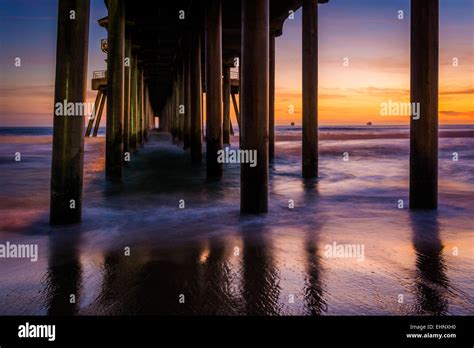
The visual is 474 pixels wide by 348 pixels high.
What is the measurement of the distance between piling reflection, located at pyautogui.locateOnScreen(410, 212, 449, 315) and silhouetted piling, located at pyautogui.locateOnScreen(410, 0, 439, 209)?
86 cm

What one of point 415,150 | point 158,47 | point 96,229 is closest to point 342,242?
point 415,150

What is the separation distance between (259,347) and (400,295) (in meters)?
1.24

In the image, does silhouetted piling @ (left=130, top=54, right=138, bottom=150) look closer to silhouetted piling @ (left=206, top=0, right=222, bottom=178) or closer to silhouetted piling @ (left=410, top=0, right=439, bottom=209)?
silhouetted piling @ (left=206, top=0, right=222, bottom=178)

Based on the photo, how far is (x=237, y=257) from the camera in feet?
14.4

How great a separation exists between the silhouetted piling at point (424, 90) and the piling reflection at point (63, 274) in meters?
4.96

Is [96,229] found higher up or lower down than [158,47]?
lower down

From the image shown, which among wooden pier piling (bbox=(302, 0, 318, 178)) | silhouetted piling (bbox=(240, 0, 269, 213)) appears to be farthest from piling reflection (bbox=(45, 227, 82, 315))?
wooden pier piling (bbox=(302, 0, 318, 178))

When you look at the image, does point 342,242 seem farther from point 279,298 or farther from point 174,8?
point 174,8

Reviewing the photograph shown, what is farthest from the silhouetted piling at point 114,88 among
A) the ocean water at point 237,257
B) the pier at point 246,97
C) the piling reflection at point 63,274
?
the piling reflection at point 63,274

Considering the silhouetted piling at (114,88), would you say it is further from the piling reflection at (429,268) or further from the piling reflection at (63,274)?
the piling reflection at (429,268)

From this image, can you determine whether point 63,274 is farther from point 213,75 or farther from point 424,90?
point 213,75

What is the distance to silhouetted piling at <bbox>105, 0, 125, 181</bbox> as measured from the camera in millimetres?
10680

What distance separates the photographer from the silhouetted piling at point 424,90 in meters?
6.62

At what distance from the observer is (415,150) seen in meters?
6.85
